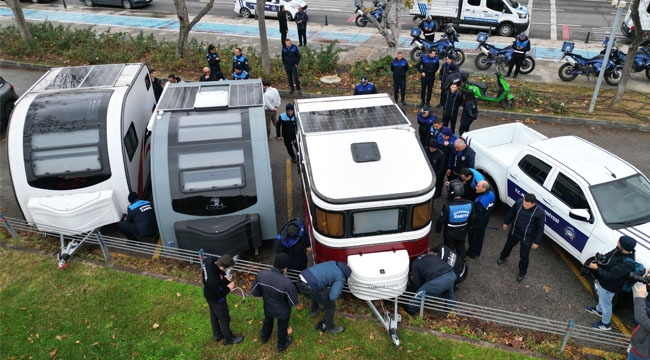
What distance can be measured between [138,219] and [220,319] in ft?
9.42

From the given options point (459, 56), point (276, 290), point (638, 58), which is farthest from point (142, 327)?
point (638, 58)

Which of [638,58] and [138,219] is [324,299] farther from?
[638,58]

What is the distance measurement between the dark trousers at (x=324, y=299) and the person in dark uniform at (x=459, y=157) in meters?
4.41

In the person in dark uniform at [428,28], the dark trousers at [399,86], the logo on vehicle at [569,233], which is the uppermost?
the person in dark uniform at [428,28]

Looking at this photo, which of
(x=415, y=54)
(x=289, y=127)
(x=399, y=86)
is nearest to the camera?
(x=289, y=127)

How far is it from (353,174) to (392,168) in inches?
25.1

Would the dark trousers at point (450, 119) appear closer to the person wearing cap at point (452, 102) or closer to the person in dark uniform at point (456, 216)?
the person wearing cap at point (452, 102)

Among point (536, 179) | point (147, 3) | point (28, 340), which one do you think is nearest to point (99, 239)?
point (28, 340)

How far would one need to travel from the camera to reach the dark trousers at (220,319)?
20.5 ft

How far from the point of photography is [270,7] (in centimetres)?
2319

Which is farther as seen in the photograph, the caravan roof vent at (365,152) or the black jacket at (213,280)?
the caravan roof vent at (365,152)

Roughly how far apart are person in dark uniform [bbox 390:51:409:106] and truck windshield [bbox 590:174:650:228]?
7.02 metres

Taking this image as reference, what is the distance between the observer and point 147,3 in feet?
84.0

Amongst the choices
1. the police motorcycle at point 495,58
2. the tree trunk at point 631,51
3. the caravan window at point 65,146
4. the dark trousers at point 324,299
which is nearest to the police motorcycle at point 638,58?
the tree trunk at point 631,51
